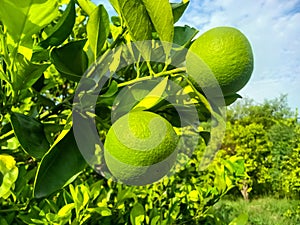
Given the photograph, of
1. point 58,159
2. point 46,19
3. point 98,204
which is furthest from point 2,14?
point 98,204

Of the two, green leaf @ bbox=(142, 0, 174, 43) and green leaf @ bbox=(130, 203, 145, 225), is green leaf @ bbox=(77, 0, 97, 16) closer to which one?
green leaf @ bbox=(142, 0, 174, 43)

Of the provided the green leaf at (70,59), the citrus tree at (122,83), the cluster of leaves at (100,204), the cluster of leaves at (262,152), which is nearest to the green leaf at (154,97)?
the citrus tree at (122,83)

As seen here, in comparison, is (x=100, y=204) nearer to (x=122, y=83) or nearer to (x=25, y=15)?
(x=122, y=83)

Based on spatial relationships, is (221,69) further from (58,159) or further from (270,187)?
(270,187)

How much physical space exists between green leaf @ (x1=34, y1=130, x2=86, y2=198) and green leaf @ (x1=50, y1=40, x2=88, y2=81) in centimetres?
9

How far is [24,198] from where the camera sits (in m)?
1.00

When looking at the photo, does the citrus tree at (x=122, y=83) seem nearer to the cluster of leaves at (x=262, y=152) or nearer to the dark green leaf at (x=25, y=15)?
the dark green leaf at (x=25, y=15)

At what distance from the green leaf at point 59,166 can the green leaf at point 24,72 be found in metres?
0.09

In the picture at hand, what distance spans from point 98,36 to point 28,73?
11 cm

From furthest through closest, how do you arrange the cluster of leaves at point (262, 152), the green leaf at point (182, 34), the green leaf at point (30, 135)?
the cluster of leaves at point (262, 152) < the green leaf at point (182, 34) < the green leaf at point (30, 135)

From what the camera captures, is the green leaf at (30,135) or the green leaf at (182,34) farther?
the green leaf at (182,34)

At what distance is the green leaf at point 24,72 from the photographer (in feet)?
1.75

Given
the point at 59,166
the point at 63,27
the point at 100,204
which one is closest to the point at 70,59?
the point at 63,27

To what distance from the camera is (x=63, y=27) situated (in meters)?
0.56
